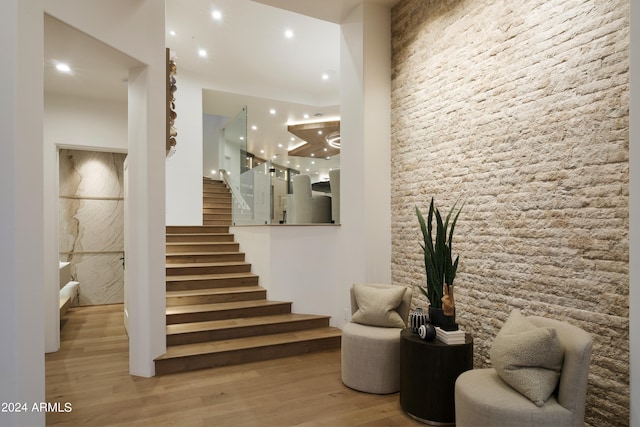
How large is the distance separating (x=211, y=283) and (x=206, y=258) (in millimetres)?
687

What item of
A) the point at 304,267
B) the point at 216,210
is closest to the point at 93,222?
the point at 216,210

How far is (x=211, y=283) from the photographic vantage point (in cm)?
502

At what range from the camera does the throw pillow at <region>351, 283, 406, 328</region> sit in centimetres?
331

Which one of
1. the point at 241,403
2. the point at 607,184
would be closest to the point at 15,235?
the point at 241,403

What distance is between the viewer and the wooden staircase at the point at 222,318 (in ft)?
12.5

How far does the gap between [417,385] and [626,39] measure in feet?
8.54

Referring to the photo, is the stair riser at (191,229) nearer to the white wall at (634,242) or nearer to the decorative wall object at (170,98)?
the decorative wall object at (170,98)

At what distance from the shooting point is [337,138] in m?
9.38

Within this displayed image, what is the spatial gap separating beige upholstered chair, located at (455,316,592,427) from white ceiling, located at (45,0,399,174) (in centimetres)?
376

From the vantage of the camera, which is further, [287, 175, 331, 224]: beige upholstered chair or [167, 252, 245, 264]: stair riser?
[287, 175, 331, 224]: beige upholstered chair

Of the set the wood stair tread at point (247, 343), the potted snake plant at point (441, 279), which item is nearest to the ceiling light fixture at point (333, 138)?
the wood stair tread at point (247, 343)

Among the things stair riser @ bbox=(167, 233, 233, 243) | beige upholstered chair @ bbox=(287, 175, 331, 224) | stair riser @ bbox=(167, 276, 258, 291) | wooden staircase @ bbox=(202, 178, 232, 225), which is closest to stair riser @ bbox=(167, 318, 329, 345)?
stair riser @ bbox=(167, 276, 258, 291)

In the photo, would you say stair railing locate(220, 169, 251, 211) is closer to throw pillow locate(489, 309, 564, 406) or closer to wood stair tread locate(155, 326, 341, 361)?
wood stair tread locate(155, 326, 341, 361)

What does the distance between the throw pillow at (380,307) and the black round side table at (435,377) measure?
0.60 metres
